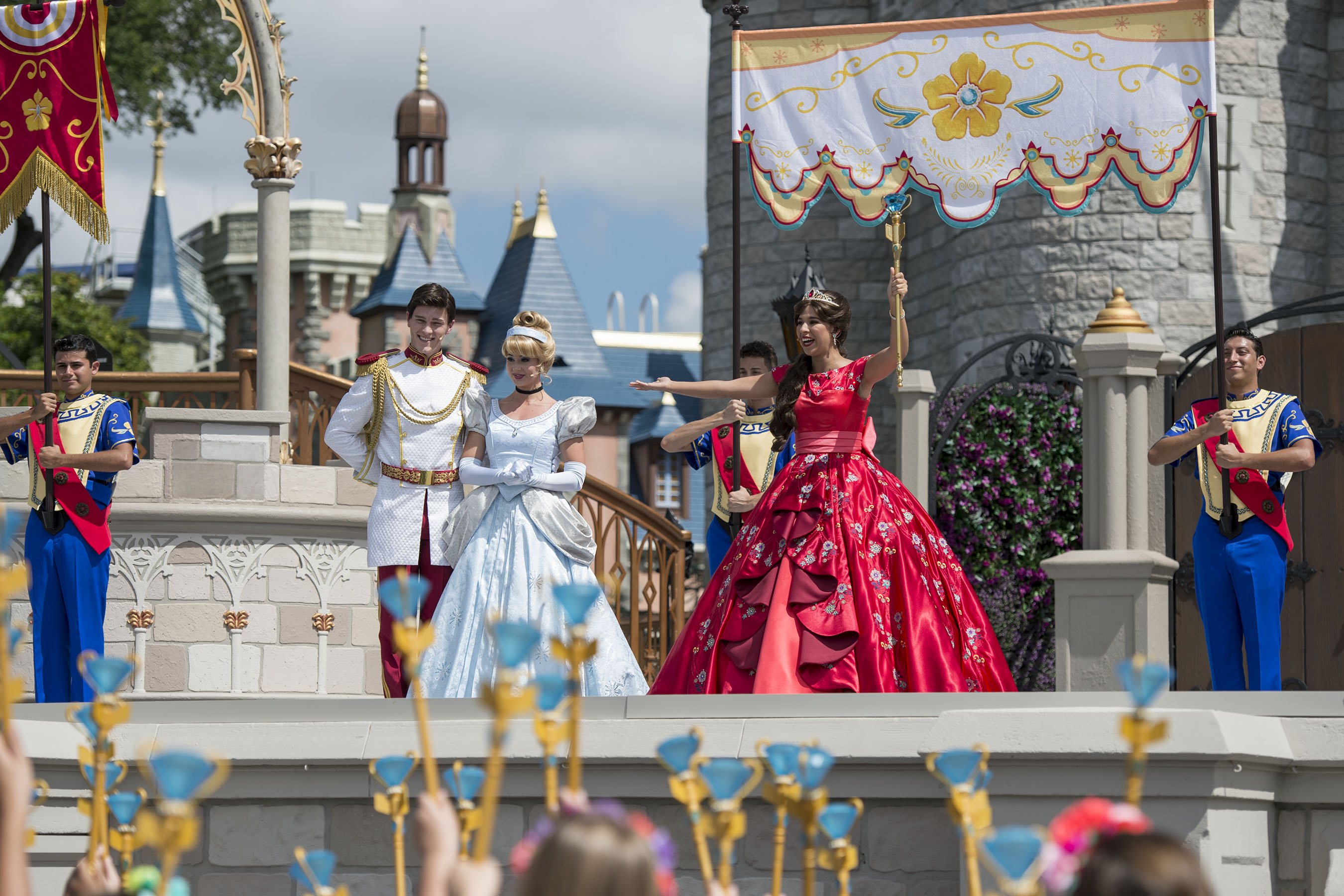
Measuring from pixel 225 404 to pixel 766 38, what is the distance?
464cm

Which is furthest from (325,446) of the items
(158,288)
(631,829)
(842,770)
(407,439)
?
(158,288)

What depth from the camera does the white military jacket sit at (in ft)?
19.9

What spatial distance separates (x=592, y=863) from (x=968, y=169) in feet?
16.5

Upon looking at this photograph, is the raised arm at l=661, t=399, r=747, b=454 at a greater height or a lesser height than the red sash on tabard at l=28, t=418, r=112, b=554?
greater

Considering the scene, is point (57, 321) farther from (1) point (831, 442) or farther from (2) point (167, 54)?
(1) point (831, 442)

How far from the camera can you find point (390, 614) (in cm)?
591

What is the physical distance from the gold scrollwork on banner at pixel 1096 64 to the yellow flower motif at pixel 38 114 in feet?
Result: 12.3

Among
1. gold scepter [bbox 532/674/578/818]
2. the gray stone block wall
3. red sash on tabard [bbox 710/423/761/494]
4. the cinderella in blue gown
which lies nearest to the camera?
gold scepter [bbox 532/674/578/818]

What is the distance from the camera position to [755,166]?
6664mm

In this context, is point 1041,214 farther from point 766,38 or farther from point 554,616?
point 554,616

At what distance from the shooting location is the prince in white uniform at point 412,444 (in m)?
6.04

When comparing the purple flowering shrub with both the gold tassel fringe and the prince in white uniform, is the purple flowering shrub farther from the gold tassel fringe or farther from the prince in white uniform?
the gold tassel fringe

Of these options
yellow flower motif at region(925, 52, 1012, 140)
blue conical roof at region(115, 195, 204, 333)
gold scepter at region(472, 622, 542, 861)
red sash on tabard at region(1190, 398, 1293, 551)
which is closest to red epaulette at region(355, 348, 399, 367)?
yellow flower motif at region(925, 52, 1012, 140)

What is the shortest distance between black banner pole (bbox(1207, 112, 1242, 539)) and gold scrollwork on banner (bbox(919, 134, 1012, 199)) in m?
0.78
